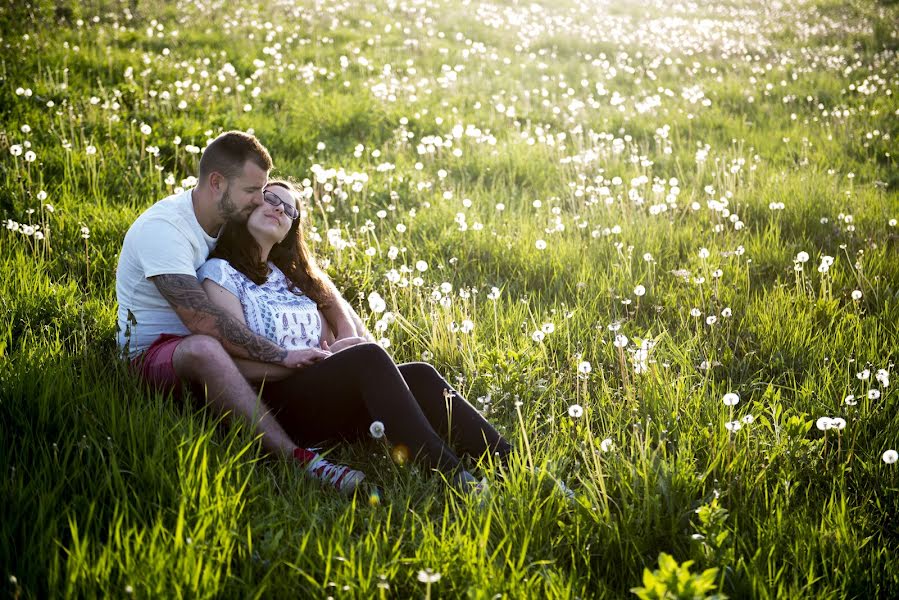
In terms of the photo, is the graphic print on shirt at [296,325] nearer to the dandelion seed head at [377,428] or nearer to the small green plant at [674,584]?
the dandelion seed head at [377,428]

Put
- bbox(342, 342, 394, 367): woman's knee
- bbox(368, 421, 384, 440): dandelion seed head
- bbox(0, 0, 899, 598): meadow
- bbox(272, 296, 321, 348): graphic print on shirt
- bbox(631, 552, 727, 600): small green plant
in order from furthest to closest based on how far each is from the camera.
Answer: bbox(272, 296, 321, 348): graphic print on shirt < bbox(342, 342, 394, 367): woman's knee < bbox(368, 421, 384, 440): dandelion seed head < bbox(0, 0, 899, 598): meadow < bbox(631, 552, 727, 600): small green plant

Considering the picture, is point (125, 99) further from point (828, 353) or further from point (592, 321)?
point (828, 353)

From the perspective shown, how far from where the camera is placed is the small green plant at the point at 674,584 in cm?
192

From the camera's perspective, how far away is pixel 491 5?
17.7 metres

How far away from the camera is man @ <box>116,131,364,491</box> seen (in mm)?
3174

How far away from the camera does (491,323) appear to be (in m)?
4.47

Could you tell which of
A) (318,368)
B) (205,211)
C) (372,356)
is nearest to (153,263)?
(205,211)

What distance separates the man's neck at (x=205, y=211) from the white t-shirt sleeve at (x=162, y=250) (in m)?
0.21

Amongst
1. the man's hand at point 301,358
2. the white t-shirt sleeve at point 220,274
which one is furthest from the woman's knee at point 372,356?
the white t-shirt sleeve at point 220,274

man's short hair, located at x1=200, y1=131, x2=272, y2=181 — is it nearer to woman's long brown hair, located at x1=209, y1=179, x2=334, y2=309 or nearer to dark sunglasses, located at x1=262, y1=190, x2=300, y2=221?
dark sunglasses, located at x1=262, y1=190, x2=300, y2=221

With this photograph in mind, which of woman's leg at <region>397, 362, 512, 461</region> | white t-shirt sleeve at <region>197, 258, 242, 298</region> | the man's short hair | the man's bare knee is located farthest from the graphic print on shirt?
the man's short hair

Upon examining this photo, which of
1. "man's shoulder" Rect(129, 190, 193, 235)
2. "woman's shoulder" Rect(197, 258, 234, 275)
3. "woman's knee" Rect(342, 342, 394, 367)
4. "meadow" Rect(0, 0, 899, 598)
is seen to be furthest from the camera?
"woman's shoulder" Rect(197, 258, 234, 275)

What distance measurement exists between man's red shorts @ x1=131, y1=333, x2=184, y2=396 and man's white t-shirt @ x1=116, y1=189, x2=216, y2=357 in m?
0.09

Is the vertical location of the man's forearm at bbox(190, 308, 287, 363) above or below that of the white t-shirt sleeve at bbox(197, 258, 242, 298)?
below
